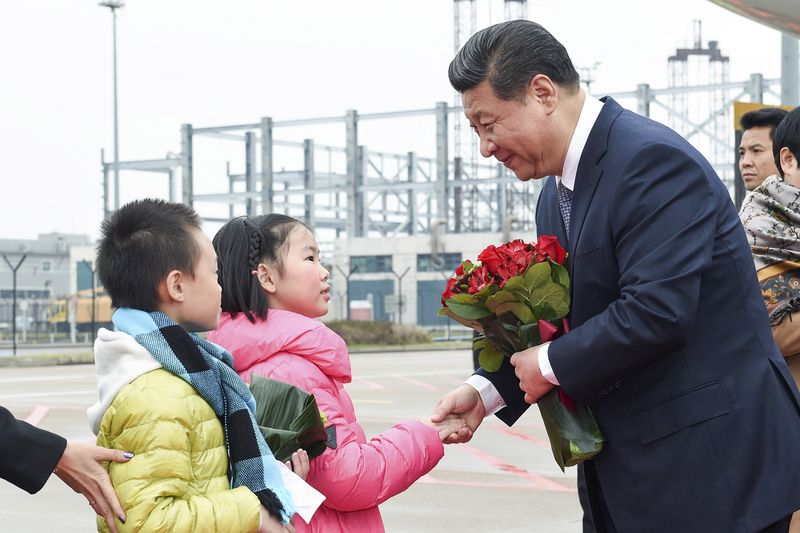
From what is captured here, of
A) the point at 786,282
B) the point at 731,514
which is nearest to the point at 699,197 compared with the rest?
the point at 731,514

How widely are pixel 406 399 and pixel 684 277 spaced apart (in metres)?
12.3

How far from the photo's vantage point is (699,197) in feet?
9.12

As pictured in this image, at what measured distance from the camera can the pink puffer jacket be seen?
10.0 feet

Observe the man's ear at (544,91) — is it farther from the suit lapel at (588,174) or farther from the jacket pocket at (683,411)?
the jacket pocket at (683,411)

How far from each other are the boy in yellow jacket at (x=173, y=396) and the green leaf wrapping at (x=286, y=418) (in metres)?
0.10

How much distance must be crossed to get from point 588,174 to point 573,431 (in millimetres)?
634

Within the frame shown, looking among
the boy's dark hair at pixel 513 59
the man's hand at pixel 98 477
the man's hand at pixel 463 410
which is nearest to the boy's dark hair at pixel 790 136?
the boy's dark hair at pixel 513 59

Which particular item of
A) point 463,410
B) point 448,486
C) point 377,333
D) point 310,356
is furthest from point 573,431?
point 377,333

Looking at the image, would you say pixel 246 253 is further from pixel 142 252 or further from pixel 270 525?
pixel 270 525

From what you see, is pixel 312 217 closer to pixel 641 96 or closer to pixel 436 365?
pixel 641 96

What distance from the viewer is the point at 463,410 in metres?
3.33

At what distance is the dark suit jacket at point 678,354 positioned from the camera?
2.72 metres

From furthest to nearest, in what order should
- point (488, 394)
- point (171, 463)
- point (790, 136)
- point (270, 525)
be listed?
point (790, 136) → point (488, 394) → point (270, 525) → point (171, 463)

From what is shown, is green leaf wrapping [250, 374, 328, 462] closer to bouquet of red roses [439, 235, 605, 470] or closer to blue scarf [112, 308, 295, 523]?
blue scarf [112, 308, 295, 523]
